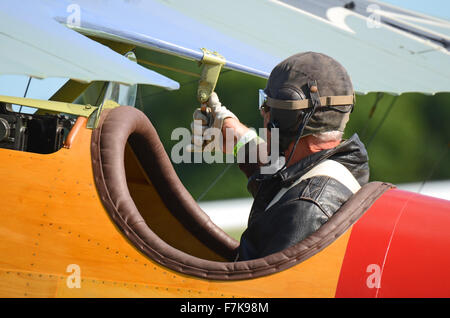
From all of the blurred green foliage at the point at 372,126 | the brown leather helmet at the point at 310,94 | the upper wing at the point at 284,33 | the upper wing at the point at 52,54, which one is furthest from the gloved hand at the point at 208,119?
the blurred green foliage at the point at 372,126

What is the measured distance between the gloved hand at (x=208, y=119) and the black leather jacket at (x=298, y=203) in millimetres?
755

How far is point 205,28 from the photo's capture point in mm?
7266

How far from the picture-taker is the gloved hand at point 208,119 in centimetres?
295

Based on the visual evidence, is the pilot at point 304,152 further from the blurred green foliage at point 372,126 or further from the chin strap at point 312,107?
the blurred green foliage at point 372,126

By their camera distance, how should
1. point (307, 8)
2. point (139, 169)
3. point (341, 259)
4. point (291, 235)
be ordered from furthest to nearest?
point (307, 8), point (139, 169), point (291, 235), point (341, 259)

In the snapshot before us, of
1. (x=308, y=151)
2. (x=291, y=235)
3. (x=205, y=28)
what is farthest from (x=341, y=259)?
(x=205, y=28)

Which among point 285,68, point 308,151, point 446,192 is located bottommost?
point 446,192

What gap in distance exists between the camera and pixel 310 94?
208 cm

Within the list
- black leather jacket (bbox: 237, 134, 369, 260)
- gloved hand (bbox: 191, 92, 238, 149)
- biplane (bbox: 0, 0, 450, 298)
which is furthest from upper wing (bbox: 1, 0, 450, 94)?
black leather jacket (bbox: 237, 134, 369, 260)

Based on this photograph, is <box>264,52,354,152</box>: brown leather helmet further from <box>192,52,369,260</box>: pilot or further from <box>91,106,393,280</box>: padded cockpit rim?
<box>91,106,393,280</box>: padded cockpit rim

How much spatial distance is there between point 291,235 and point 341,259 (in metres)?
0.19

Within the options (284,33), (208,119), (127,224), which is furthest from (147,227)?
(284,33)

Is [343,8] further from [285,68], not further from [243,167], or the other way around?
[285,68]

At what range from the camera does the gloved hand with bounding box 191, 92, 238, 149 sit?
9.69ft
